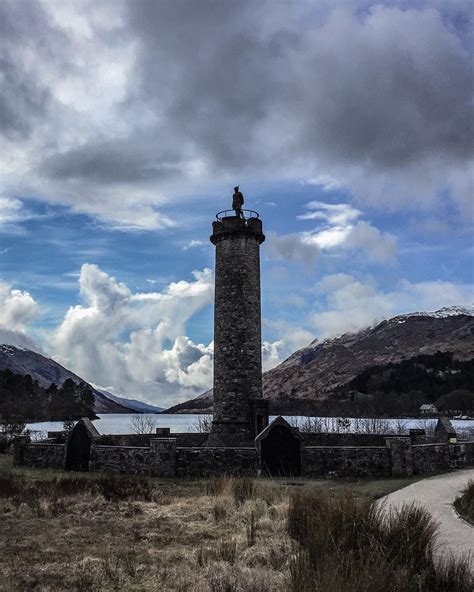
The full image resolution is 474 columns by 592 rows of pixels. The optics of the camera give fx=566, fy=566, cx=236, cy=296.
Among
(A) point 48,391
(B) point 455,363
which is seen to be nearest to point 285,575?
(A) point 48,391

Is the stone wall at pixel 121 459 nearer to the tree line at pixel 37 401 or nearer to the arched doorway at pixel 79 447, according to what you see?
the arched doorway at pixel 79 447

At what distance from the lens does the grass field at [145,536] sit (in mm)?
8258

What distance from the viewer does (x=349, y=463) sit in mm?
21422

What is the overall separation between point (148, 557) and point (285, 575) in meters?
2.89

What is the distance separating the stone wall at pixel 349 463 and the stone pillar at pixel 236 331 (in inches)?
225

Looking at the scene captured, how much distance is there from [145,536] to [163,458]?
419 inches

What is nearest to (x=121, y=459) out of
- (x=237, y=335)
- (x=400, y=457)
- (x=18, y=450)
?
(x=18, y=450)

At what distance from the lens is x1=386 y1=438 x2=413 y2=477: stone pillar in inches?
834

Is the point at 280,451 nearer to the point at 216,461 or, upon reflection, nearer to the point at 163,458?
the point at 216,461

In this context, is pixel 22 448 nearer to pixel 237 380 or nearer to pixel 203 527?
pixel 237 380

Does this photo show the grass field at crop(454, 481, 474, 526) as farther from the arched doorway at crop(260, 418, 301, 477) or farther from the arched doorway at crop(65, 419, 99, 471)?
the arched doorway at crop(65, 419, 99, 471)

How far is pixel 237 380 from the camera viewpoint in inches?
1093

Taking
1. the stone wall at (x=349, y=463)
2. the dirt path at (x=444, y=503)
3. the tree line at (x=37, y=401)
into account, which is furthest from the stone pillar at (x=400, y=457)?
the tree line at (x=37, y=401)

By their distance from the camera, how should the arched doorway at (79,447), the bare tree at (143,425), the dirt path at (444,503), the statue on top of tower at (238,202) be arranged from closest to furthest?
the dirt path at (444,503) → the arched doorway at (79,447) → the statue on top of tower at (238,202) → the bare tree at (143,425)
